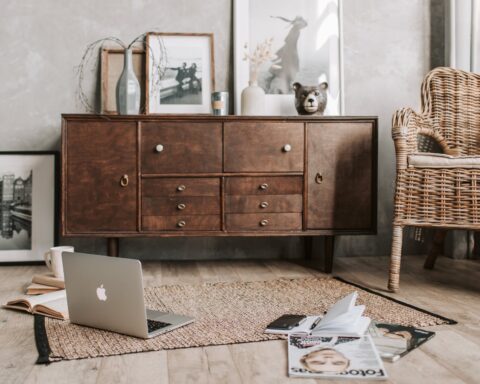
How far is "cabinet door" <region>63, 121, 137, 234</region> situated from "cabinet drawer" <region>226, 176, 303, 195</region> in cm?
46

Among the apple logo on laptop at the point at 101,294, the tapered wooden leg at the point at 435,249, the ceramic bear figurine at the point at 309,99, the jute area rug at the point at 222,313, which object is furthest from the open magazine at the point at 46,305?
the tapered wooden leg at the point at 435,249

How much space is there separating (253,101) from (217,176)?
1.54ft

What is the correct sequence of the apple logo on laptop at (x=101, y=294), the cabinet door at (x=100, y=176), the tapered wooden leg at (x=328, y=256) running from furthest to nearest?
1. the tapered wooden leg at (x=328, y=256)
2. the cabinet door at (x=100, y=176)
3. the apple logo on laptop at (x=101, y=294)

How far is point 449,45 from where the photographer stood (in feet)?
A: 10.0

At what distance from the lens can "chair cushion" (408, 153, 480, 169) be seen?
2.15 m

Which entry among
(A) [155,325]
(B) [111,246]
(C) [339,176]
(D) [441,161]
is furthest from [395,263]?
(B) [111,246]

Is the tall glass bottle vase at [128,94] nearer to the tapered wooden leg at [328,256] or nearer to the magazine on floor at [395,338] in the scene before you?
the tapered wooden leg at [328,256]

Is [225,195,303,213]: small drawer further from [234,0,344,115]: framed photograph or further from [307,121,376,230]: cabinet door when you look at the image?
[234,0,344,115]: framed photograph

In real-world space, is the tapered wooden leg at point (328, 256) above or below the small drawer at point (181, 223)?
below

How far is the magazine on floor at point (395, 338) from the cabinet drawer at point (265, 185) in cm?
110

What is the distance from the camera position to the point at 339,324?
1490 millimetres

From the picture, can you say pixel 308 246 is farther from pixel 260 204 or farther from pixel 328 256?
pixel 260 204

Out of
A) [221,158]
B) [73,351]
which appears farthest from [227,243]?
[73,351]

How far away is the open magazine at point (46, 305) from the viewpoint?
1.74m
